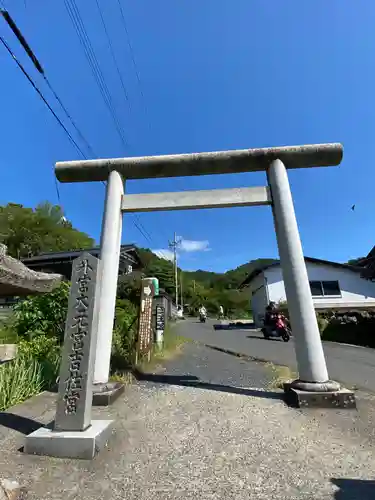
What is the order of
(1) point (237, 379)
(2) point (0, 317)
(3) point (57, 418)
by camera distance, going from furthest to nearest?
(2) point (0, 317) < (1) point (237, 379) < (3) point (57, 418)

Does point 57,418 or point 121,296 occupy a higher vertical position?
point 121,296

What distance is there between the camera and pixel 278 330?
1405cm

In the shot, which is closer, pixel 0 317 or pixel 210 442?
pixel 210 442

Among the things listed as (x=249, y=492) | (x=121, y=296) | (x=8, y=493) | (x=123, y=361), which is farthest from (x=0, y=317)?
(x=249, y=492)

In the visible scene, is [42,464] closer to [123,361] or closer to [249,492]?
[249,492]

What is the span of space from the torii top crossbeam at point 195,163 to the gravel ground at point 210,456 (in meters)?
4.02

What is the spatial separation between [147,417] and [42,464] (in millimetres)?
1549

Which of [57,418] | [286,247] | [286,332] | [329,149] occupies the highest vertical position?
[329,149]

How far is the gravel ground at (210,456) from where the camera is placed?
2326 millimetres

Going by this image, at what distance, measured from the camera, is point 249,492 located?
2.28 m

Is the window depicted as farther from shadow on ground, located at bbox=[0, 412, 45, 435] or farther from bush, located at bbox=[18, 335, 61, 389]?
shadow on ground, located at bbox=[0, 412, 45, 435]

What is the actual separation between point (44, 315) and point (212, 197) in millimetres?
6503

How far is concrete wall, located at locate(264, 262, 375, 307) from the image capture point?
22.0 m

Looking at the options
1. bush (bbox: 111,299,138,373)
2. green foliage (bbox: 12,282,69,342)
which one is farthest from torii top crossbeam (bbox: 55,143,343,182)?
green foliage (bbox: 12,282,69,342)
